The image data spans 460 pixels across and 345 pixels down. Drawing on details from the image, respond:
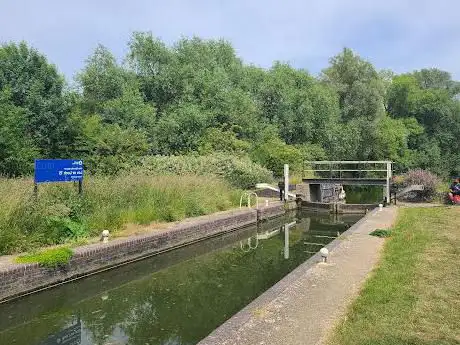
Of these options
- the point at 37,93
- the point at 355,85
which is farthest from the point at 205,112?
the point at 355,85

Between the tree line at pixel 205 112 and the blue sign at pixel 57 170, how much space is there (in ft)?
22.9

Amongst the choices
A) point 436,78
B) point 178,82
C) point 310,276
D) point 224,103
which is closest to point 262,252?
point 310,276

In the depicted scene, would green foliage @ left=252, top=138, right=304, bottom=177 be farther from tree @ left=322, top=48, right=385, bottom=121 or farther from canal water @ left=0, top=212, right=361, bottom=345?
canal water @ left=0, top=212, right=361, bottom=345

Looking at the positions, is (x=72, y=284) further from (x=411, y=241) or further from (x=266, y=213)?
(x=266, y=213)

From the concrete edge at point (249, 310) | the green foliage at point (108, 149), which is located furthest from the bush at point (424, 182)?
the concrete edge at point (249, 310)

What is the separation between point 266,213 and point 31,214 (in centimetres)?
1065

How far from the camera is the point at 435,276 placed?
688 cm

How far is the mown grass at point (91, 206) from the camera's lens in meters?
9.09

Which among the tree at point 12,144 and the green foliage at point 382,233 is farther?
the tree at point 12,144

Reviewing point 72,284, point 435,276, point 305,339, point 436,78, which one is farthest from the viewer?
point 436,78

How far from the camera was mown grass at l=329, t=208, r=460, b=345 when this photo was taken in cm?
463

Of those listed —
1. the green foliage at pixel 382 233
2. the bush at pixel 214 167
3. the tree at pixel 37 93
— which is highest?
the tree at pixel 37 93

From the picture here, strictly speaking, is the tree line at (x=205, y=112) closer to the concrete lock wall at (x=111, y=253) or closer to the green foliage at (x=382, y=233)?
the concrete lock wall at (x=111, y=253)

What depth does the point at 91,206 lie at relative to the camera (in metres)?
11.6
